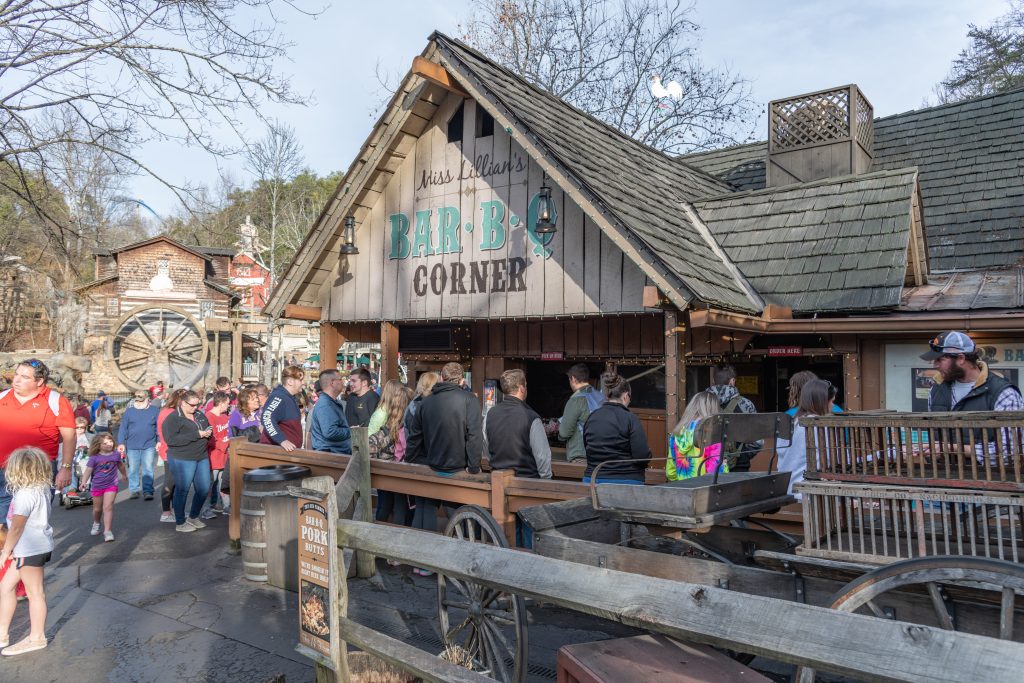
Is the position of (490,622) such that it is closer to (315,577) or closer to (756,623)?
(315,577)

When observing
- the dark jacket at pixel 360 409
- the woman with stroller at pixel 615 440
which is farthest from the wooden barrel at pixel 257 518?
the woman with stroller at pixel 615 440

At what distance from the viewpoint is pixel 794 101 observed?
12016mm

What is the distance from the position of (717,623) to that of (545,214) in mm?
6050

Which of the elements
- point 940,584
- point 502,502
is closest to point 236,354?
point 502,502

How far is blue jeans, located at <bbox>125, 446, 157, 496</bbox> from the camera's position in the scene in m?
11.2

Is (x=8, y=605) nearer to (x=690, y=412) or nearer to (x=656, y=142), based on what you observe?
(x=690, y=412)

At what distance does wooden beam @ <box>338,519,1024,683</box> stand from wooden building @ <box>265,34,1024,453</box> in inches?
168

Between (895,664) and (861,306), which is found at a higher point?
(861,306)

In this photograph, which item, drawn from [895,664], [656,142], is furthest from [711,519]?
[656,142]

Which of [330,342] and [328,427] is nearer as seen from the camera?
[328,427]

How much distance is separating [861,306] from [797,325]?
677 millimetres

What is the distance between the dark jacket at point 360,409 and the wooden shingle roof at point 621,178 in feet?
11.9

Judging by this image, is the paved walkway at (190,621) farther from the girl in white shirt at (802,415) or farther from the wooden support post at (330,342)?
the wooden support post at (330,342)

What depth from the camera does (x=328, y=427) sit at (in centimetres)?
764
